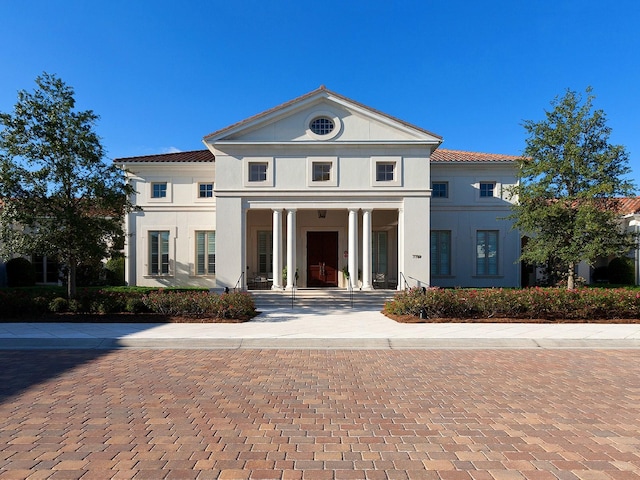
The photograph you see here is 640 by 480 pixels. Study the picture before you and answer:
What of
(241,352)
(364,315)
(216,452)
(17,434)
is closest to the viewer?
(216,452)

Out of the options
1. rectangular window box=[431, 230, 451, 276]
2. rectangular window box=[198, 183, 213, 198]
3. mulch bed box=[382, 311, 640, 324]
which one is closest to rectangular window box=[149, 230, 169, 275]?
rectangular window box=[198, 183, 213, 198]

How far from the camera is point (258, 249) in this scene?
20.6m

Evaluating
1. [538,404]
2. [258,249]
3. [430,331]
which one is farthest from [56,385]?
[258,249]

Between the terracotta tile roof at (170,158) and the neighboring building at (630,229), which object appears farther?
the neighboring building at (630,229)

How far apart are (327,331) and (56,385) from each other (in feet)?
20.7

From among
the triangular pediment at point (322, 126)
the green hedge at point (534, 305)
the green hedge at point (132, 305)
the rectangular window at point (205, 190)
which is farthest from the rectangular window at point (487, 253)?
the rectangular window at point (205, 190)

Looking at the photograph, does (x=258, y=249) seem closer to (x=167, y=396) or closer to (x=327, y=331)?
(x=327, y=331)

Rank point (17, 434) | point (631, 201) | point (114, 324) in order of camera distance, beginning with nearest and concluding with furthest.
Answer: point (17, 434) < point (114, 324) < point (631, 201)

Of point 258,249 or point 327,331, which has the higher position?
point 258,249

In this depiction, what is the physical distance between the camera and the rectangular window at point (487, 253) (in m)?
20.3

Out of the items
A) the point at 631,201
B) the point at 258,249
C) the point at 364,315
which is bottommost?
the point at 364,315

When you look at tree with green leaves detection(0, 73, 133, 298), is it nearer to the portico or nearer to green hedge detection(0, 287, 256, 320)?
green hedge detection(0, 287, 256, 320)

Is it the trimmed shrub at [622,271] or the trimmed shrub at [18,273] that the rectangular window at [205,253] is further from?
the trimmed shrub at [622,271]

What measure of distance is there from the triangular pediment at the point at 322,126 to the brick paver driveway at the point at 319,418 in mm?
12377
